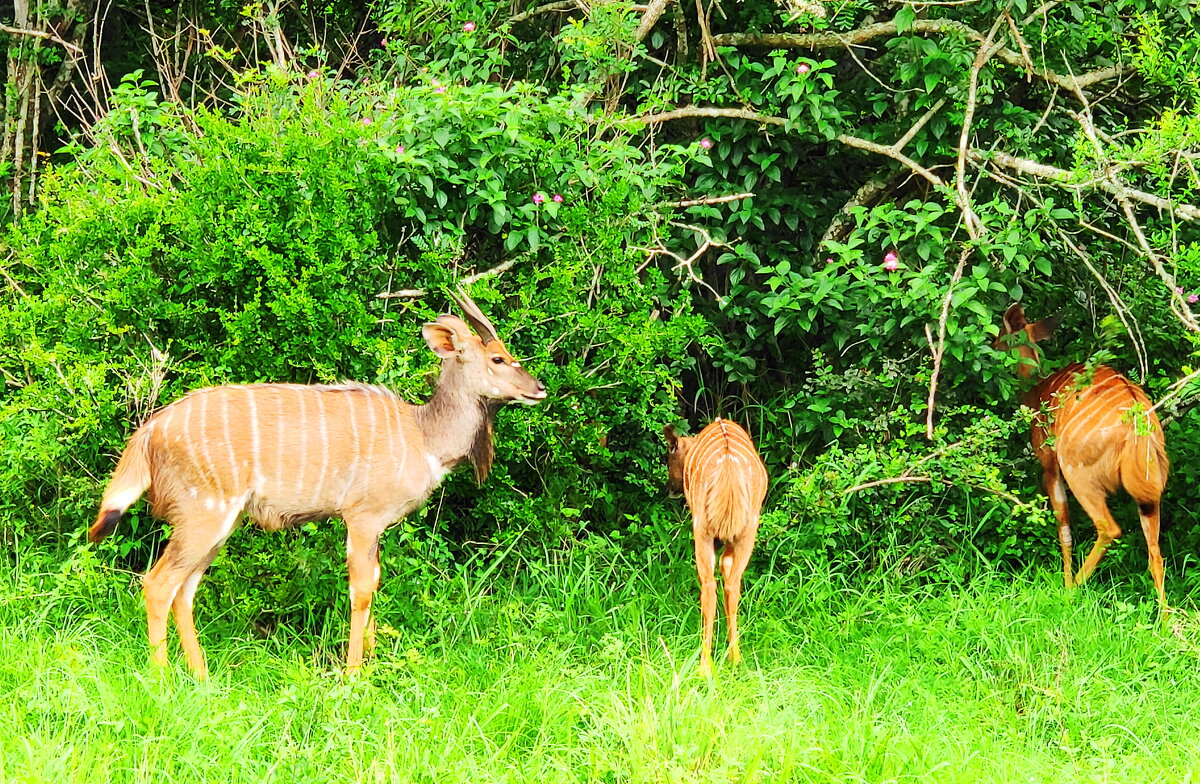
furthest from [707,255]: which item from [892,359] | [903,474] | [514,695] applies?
[514,695]

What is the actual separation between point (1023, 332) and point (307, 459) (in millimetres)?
2941

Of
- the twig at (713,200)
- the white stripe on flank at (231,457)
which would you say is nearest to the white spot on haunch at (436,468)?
the white stripe on flank at (231,457)

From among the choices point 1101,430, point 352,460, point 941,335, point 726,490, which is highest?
point 941,335

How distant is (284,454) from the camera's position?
4.04 metres

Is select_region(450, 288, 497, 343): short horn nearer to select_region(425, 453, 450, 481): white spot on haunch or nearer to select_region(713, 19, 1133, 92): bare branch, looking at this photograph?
select_region(425, 453, 450, 481): white spot on haunch

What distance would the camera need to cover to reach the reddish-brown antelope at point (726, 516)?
4383mm

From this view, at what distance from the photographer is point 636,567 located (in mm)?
5246

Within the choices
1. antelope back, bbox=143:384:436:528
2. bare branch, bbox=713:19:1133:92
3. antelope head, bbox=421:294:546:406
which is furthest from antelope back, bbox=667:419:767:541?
→ bare branch, bbox=713:19:1133:92

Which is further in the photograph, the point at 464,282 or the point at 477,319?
the point at 464,282

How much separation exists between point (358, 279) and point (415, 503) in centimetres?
92

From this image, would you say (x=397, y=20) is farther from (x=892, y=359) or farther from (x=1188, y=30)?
(x=1188, y=30)

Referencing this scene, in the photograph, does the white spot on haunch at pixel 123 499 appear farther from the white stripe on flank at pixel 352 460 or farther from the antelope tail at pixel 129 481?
the white stripe on flank at pixel 352 460

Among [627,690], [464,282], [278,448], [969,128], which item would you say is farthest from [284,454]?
[969,128]

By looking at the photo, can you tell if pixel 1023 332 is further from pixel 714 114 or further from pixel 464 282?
pixel 464 282
